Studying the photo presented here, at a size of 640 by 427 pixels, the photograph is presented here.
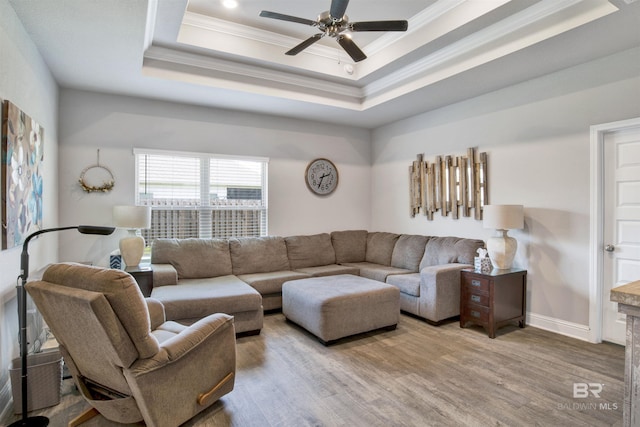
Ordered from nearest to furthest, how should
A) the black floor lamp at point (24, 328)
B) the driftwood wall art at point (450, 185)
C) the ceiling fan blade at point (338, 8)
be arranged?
the black floor lamp at point (24, 328)
the ceiling fan blade at point (338, 8)
the driftwood wall art at point (450, 185)

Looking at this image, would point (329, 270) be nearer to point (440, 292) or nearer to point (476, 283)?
point (440, 292)

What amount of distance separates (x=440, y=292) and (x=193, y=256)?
2923 millimetres

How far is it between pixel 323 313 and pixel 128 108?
11.5 feet

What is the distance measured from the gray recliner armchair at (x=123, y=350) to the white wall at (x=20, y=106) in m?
0.65

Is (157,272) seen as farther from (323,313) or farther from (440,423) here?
(440,423)

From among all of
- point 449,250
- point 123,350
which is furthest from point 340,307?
point 123,350

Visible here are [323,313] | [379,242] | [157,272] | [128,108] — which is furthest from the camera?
[379,242]

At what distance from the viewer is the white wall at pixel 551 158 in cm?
325

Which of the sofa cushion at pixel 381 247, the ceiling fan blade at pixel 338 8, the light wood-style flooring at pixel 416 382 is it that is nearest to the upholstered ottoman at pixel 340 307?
the light wood-style flooring at pixel 416 382

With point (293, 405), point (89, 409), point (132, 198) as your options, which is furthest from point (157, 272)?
point (293, 405)

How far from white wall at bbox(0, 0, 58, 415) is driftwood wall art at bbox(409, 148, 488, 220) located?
450 centimetres

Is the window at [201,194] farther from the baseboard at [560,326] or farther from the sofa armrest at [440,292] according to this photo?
the baseboard at [560,326]

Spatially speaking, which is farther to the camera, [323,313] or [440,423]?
[323,313]

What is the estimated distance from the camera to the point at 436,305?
3721 millimetres
